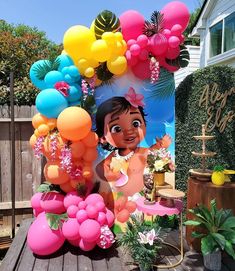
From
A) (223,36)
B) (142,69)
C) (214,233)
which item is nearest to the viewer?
(214,233)

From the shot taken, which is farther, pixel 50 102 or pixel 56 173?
pixel 56 173

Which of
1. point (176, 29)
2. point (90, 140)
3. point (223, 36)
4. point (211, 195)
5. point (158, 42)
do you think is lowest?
point (211, 195)

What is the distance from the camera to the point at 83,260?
2686 mm

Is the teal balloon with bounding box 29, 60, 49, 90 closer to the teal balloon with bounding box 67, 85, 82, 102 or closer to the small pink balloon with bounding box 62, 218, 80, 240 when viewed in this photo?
the teal balloon with bounding box 67, 85, 82, 102

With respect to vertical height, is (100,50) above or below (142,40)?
below

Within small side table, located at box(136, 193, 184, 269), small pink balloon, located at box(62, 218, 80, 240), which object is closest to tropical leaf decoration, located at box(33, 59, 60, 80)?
small pink balloon, located at box(62, 218, 80, 240)

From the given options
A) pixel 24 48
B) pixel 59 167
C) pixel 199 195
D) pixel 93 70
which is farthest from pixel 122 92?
pixel 24 48

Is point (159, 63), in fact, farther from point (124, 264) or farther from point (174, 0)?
point (124, 264)

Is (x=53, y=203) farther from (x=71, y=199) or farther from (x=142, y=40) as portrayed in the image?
(x=142, y=40)

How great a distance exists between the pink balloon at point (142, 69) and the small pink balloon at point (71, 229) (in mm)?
1671

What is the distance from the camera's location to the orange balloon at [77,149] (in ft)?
8.98

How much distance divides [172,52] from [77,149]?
145cm

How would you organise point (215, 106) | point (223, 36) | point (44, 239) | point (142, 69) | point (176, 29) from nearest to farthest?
point (44, 239), point (176, 29), point (142, 69), point (215, 106), point (223, 36)

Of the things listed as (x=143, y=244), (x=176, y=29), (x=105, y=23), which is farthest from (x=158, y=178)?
(x=105, y=23)
